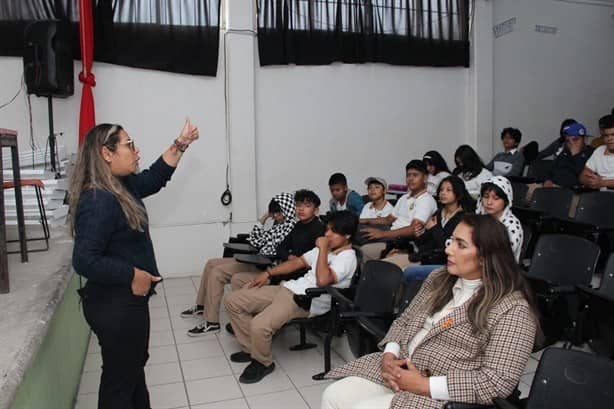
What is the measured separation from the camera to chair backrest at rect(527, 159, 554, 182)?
5523 millimetres

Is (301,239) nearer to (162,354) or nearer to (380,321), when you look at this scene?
(380,321)

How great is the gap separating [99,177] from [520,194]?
168 inches

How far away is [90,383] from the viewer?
9.62 feet

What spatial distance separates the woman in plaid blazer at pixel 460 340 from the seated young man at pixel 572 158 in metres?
3.47

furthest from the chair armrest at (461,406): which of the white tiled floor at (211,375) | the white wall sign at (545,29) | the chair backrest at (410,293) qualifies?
the white wall sign at (545,29)

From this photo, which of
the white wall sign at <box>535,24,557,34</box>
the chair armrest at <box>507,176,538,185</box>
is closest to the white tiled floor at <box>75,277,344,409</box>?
the chair armrest at <box>507,176,538,185</box>

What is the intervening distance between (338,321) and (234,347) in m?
1.05

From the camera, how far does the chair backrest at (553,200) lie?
4219 mm

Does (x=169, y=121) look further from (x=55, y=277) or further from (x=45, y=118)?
(x=55, y=277)

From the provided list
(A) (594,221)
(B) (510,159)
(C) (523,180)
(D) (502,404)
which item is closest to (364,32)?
(B) (510,159)

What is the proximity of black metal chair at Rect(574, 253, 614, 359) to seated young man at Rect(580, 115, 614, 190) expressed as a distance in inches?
83.4

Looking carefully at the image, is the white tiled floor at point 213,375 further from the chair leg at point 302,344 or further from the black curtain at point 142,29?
the black curtain at point 142,29

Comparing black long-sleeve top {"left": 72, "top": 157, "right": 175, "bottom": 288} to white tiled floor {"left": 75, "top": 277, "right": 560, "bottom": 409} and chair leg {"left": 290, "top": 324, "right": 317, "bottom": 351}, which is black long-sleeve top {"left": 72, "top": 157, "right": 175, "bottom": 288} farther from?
chair leg {"left": 290, "top": 324, "right": 317, "bottom": 351}

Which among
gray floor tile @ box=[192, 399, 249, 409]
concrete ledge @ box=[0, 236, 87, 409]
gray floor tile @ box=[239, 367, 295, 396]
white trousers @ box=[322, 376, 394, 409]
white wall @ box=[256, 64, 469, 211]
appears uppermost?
white wall @ box=[256, 64, 469, 211]
